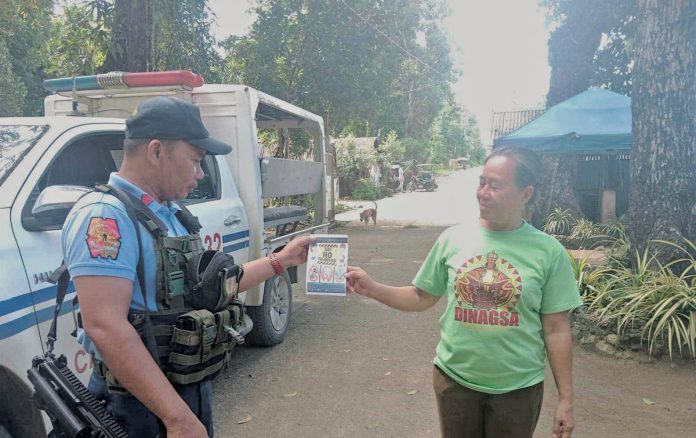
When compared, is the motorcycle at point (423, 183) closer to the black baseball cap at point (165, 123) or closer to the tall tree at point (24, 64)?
the tall tree at point (24, 64)

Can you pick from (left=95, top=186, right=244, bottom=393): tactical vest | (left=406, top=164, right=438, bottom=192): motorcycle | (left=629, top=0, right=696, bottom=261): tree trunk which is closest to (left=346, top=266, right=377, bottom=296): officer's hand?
(left=95, top=186, right=244, bottom=393): tactical vest

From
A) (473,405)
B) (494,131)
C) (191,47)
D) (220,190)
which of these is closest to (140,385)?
(473,405)

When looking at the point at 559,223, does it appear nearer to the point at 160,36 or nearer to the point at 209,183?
the point at 160,36

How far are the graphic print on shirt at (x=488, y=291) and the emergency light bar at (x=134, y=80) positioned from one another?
266 centimetres

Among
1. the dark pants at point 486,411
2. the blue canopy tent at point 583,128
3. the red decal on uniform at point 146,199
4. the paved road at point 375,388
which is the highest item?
the blue canopy tent at point 583,128

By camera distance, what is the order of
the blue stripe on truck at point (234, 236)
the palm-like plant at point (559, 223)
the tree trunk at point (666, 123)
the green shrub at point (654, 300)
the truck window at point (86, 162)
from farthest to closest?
the palm-like plant at point (559, 223) < the tree trunk at point (666, 123) < the green shrub at point (654, 300) < the blue stripe on truck at point (234, 236) < the truck window at point (86, 162)

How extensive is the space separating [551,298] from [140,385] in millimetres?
1456

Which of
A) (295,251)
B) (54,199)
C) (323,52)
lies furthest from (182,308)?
(323,52)

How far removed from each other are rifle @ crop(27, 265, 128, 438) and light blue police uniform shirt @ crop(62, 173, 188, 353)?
12cm

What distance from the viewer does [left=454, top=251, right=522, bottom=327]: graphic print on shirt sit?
1.96 meters

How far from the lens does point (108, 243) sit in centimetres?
140

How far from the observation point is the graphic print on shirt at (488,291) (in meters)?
1.96

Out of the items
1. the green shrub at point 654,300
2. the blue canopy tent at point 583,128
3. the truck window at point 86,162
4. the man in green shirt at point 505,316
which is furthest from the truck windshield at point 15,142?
the blue canopy tent at point 583,128

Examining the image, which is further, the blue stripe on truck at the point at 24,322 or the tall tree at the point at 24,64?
the tall tree at the point at 24,64
